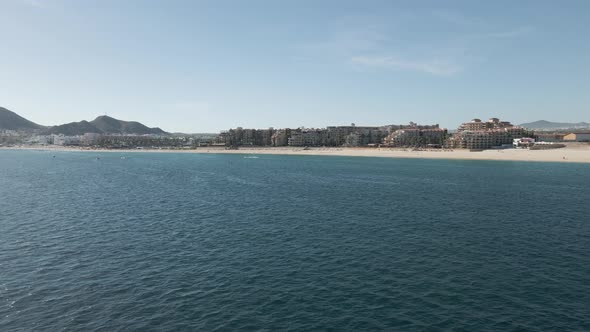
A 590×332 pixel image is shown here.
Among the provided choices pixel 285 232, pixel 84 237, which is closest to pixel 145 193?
pixel 84 237

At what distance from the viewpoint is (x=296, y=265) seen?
31234 millimetres

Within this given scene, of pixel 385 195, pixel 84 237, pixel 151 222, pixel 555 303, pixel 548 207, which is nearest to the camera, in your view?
pixel 555 303

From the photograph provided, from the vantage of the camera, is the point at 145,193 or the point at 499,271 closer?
the point at 499,271

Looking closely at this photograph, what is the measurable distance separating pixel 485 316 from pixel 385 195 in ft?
150

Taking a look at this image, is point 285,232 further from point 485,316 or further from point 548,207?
point 548,207

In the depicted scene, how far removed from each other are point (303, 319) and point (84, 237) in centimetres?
2824

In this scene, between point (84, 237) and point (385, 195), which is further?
point (385, 195)

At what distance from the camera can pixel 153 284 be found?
89.4 feet

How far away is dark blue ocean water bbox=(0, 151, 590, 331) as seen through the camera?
2239 centimetres

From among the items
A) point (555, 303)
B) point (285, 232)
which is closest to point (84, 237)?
point (285, 232)

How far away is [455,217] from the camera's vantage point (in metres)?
49.4

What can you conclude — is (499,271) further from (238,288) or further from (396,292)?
(238,288)

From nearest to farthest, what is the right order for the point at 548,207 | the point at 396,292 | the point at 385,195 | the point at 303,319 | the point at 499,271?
1. the point at 303,319
2. the point at 396,292
3. the point at 499,271
4. the point at 548,207
5. the point at 385,195

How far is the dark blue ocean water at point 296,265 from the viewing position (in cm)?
2239
